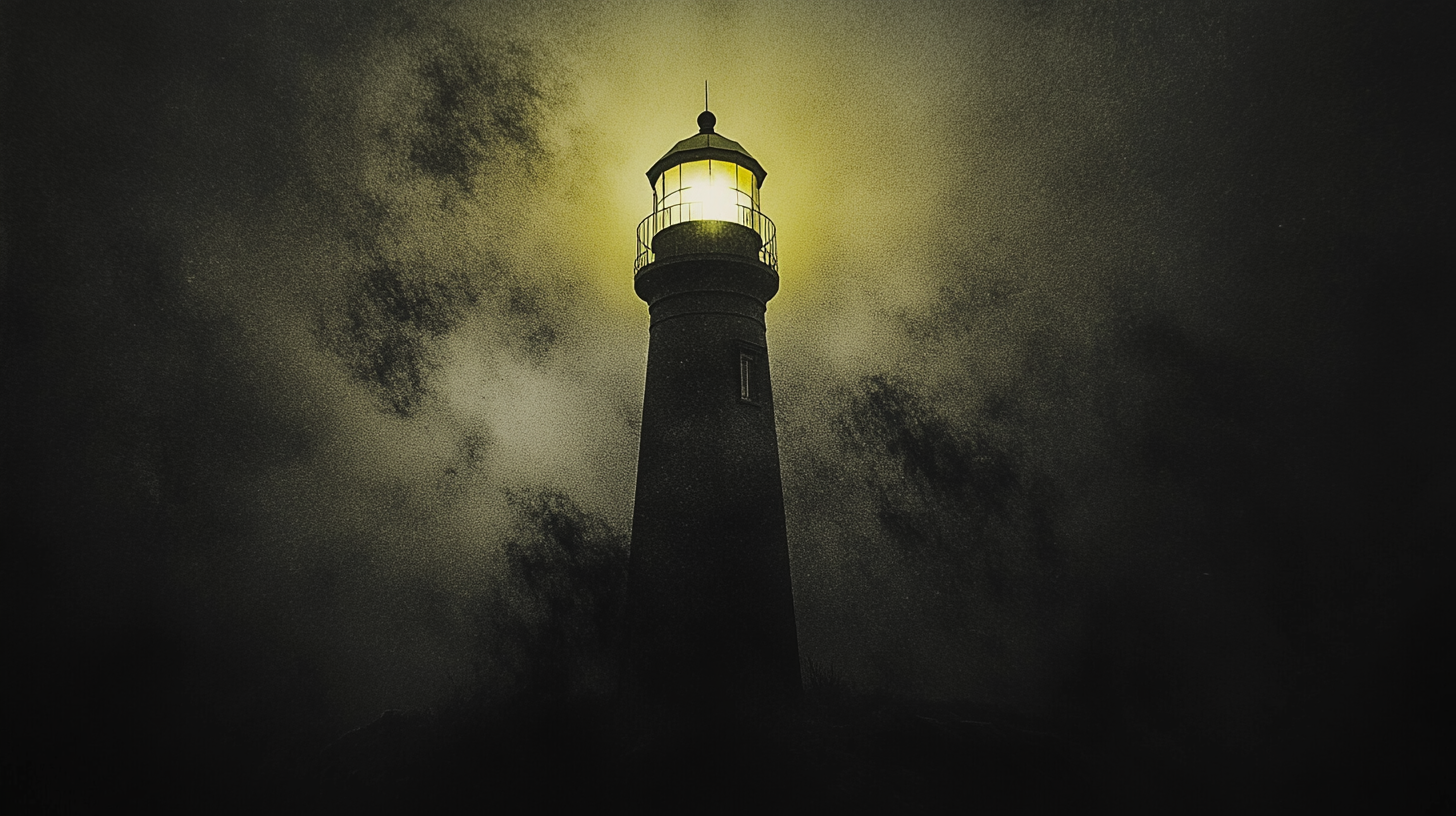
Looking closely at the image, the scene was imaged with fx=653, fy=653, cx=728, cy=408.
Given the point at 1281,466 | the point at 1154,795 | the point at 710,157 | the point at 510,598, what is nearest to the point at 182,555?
the point at 510,598

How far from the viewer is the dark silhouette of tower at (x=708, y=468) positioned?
34.6 feet

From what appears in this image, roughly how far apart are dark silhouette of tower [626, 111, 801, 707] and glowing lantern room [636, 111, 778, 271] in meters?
0.03

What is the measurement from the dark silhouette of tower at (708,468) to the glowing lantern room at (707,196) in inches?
1.1

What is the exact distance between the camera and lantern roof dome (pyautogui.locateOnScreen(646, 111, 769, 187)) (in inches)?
502

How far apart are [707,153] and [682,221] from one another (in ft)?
4.84

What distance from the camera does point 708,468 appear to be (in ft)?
36.3

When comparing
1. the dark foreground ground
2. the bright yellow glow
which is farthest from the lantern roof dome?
the dark foreground ground

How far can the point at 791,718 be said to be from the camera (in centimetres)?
1063

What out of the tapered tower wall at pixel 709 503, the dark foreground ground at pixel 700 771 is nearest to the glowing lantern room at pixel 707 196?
the tapered tower wall at pixel 709 503

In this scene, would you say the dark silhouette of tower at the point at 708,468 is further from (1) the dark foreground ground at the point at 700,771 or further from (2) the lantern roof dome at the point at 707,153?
(1) the dark foreground ground at the point at 700,771

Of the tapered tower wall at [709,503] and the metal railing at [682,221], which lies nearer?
the tapered tower wall at [709,503]

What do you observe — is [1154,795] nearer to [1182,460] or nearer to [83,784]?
[1182,460]

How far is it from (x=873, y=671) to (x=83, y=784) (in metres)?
14.1

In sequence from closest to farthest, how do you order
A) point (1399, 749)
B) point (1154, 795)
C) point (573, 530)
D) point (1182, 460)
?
point (1399, 749)
point (1154, 795)
point (1182, 460)
point (573, 530)
